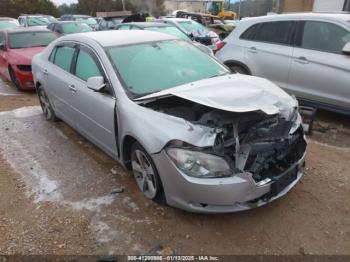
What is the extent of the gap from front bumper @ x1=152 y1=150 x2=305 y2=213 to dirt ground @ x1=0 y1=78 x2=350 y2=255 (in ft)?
0.99

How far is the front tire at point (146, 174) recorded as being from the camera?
3.06 meters

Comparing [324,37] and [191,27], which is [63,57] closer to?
[324,37]

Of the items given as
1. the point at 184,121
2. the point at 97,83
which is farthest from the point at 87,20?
the point at 184,121

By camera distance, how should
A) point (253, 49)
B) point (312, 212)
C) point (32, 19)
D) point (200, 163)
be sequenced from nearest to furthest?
1. point (200, 163)
2. point (312, 212)
3. point (253, 49)
4. point (32, 19)

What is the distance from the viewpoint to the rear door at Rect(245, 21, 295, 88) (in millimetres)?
5504

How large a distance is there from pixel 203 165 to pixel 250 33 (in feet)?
14.0

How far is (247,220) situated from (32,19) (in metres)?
19.4

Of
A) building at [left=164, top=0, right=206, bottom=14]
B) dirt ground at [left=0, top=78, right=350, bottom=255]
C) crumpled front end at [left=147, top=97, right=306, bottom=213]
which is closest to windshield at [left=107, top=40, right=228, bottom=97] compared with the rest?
crumpled front end at [left=147, top=97, right=306, bottom=213]

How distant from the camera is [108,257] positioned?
2.68m

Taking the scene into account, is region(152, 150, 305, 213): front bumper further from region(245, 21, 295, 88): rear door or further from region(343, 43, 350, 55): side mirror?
region(245, 21, 295, 88): rear door

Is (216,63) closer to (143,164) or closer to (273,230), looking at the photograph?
(143,164)

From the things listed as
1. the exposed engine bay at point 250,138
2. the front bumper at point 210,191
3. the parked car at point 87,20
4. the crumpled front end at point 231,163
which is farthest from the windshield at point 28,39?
the parked car at point 87,20

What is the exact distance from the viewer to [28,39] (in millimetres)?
8703

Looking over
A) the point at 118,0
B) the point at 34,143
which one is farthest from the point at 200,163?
the point at 118,0
